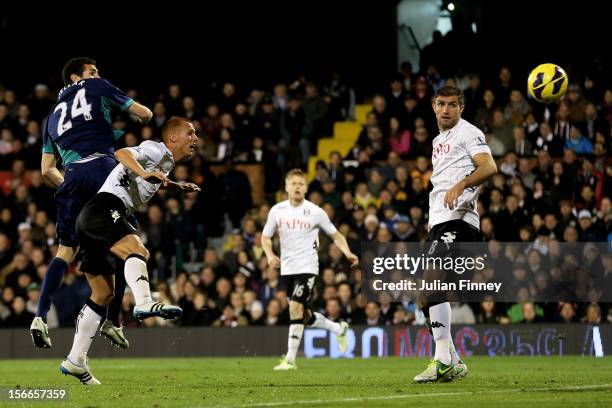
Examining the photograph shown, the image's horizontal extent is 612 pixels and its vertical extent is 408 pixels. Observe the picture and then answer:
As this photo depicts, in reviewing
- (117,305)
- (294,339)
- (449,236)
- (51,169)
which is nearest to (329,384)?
(449,236)

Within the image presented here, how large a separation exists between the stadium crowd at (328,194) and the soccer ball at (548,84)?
3537mm

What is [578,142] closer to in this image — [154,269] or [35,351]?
[154,269]

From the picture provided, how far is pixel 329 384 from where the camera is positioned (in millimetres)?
10477

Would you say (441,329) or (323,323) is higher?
(323,323)

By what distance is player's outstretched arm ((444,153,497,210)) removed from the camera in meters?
9.55

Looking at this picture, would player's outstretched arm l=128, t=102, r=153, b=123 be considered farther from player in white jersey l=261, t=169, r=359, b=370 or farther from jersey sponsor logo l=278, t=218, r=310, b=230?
jersey sponsor logo l=278, t=218, r=310, b=230

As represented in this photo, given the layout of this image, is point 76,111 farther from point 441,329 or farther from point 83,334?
point 441,329

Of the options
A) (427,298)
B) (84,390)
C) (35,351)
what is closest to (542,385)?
(427,298)

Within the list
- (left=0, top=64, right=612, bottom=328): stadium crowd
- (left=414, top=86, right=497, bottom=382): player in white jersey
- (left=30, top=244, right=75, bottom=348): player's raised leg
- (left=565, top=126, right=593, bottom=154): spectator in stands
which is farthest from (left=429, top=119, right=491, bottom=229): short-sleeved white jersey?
(left=565, top=126, right=593, bottom=154): spectator in stands

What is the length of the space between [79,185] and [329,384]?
9.15 ft

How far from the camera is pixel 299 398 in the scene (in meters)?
8.80

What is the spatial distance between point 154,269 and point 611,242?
7555 millimetres

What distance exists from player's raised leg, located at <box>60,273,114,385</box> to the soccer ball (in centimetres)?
648

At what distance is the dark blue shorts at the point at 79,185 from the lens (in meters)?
10.8
